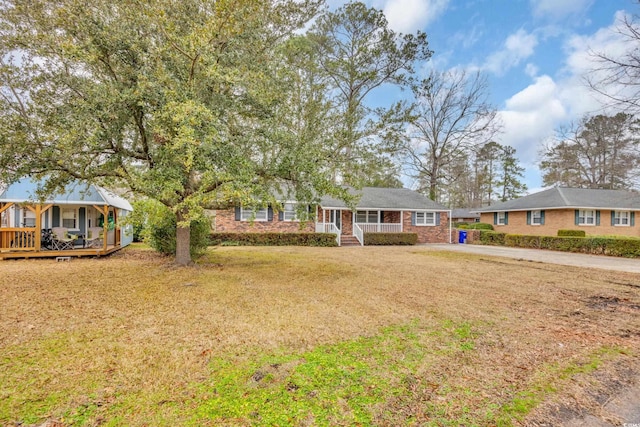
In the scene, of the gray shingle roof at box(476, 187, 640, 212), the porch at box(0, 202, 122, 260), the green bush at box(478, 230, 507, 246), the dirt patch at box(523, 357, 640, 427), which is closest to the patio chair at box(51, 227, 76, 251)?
the porch at box(0, 202, 122, 260)

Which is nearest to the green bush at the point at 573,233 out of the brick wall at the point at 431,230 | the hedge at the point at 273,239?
the brick wall at the point at 431,230

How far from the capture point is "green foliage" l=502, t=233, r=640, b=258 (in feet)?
47.7

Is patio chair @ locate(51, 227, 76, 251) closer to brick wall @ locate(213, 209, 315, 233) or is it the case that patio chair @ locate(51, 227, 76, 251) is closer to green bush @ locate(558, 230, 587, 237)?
brick wall @ locate(213, 209, 315, 233)

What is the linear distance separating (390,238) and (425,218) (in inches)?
172

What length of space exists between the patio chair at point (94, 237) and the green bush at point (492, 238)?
23.0m

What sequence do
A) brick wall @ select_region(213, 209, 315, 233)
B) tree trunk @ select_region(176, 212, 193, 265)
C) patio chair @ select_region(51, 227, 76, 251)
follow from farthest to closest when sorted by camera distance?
brick wall @ select_region(213, 209, 315, 233), patio chair @ select_region(51, 227, 76, 251), tree trunk @ select_region(176, 212, 193, 265)

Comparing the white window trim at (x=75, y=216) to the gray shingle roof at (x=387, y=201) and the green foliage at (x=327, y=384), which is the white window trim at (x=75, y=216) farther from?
the green foliage at (x=327, y=384)

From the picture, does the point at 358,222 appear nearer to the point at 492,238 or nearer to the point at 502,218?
the point at 492,238

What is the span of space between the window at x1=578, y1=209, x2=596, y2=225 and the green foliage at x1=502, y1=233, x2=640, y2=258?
5908 millimetres

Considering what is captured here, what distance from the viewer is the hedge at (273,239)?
16938mm

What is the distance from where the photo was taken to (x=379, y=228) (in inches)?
834

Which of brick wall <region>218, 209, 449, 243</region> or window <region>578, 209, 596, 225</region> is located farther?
window <region>578, 209, 596, 225</region>

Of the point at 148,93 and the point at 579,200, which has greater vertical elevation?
the point at 148,93

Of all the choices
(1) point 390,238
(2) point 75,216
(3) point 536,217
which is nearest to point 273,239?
(1) point 390,238
